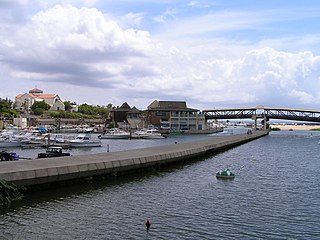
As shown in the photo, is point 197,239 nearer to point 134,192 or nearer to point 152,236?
point 152,236

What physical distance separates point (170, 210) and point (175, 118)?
12424 cm

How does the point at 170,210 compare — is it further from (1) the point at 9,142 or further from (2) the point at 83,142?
(1) the point at 9,142

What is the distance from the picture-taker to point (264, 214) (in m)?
18.1

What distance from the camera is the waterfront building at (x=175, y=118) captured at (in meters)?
141

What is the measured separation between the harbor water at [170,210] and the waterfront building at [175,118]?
11262cm

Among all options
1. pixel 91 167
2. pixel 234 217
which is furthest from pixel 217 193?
pixel 91 167

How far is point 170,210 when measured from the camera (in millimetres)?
18438

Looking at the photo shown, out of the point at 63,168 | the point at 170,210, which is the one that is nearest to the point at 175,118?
the point at 63,168

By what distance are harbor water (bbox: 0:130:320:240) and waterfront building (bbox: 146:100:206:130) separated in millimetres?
112619

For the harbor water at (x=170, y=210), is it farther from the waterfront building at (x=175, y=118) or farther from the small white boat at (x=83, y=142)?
the waterfront building at (x=175, y=118)

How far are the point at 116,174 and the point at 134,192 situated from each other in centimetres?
536

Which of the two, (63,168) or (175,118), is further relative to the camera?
(175,118)

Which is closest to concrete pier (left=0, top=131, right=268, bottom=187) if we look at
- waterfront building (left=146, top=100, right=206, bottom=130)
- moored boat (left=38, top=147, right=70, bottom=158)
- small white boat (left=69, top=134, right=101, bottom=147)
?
moored boat (left=38, top=147, right=70, bottom=158)

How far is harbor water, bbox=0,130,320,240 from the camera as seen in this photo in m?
14.9
